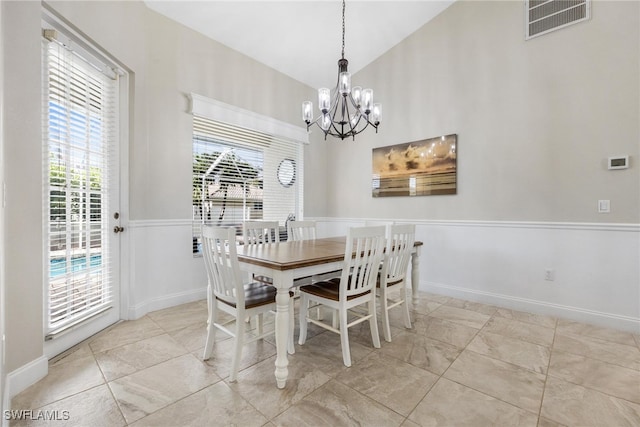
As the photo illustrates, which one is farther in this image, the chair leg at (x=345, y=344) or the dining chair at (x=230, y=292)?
the chair leg at (x=345, y=344)

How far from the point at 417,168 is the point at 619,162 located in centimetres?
185

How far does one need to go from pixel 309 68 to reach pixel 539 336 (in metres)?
4.13

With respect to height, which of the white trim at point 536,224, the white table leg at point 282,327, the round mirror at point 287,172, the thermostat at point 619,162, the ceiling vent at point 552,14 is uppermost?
the ceiling vent at point 552,14

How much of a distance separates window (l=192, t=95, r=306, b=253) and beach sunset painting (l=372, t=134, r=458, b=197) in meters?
1.24

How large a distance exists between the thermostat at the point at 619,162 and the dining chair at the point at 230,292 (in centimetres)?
305

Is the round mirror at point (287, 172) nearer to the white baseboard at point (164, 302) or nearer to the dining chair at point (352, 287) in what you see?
the white baseboard at point (164, 302)

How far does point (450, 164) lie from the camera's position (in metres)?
3.56

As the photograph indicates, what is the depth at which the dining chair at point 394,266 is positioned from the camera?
240 cm

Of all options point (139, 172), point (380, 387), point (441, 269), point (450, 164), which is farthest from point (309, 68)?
point (380, 387)

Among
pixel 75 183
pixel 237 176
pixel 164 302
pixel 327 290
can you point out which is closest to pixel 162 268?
pixel 164 302

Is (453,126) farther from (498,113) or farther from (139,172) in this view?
(139,172)

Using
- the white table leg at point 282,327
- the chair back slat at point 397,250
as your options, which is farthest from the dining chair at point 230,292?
the chair back slat at point 397,250

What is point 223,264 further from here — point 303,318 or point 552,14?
point 552,14

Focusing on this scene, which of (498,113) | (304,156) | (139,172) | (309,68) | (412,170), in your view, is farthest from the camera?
(304,156)
